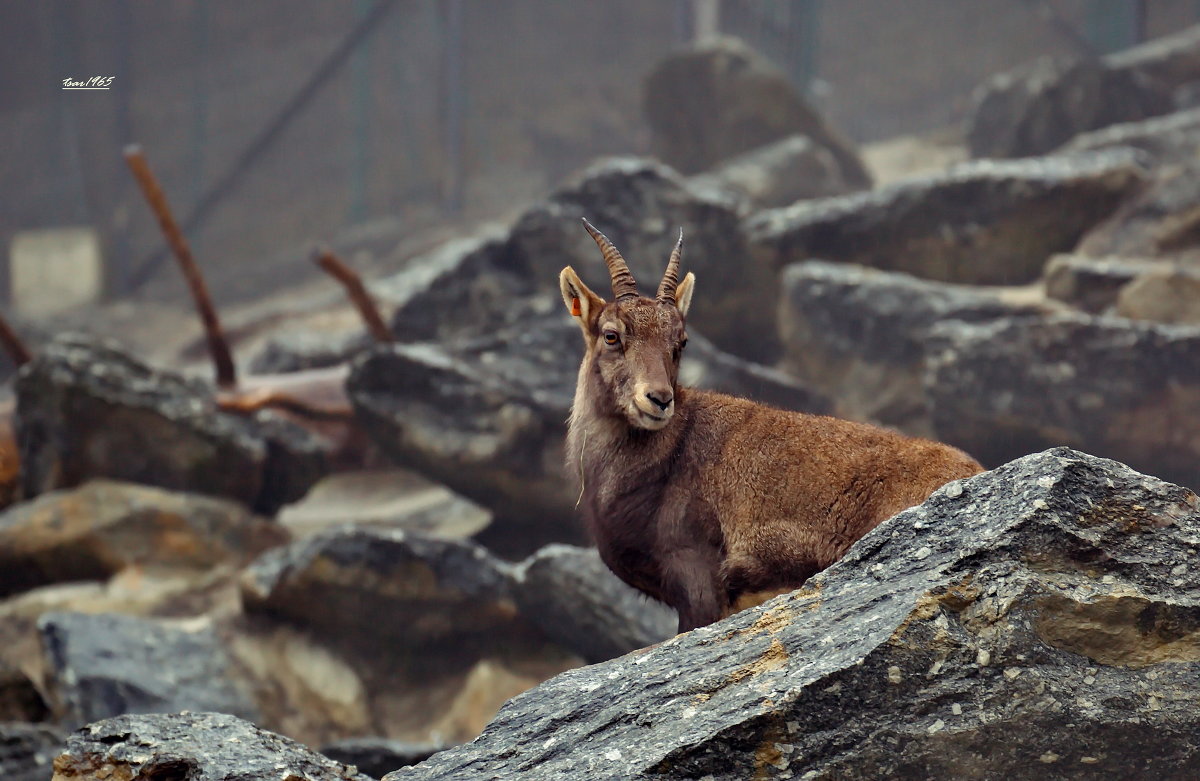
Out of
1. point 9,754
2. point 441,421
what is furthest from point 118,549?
point 9,754

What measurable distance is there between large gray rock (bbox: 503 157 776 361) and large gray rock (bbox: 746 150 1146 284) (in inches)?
16.1

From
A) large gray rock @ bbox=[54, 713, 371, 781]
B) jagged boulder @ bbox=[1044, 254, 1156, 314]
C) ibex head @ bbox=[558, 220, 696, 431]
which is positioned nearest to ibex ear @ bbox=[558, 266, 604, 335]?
ibex head @ bbox=[558, 220, 696, 431]

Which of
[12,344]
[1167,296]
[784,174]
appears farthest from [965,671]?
[784,174]

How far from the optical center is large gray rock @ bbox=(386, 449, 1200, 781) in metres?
3.54

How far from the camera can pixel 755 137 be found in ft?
69.2

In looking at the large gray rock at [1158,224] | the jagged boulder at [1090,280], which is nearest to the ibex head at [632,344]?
the jagged boulder at [1090,280]

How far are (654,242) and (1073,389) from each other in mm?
4565

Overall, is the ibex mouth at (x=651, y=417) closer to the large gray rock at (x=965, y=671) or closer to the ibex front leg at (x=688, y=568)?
the ibex front leg at (x=688, y=568)

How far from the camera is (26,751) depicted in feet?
19.2

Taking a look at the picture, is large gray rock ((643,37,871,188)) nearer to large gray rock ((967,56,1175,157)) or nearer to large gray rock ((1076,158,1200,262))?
large gray rock ((967,56,1175,157))

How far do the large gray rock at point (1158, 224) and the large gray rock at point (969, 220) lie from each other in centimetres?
23

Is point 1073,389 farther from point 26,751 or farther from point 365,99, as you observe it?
point 365,99

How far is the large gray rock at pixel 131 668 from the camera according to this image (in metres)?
7.36

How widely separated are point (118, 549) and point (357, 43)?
1774cm
